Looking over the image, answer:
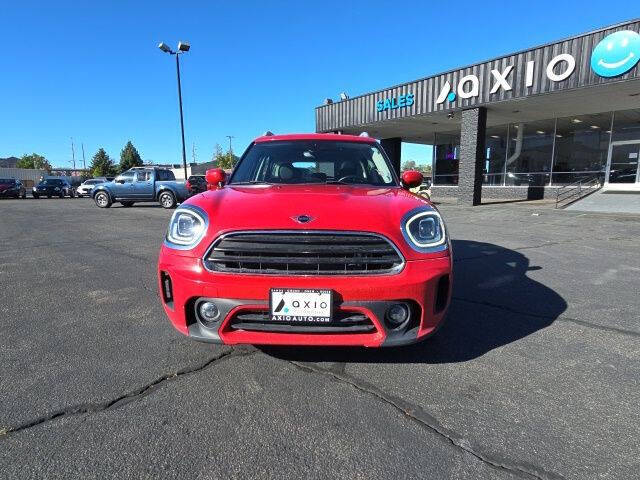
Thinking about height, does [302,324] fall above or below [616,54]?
below

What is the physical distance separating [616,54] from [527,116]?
21.5ft

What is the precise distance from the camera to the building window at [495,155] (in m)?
20.4

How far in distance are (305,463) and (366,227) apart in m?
1.30

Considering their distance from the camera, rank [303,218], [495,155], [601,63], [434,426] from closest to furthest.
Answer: [434,426]
[303,218]
[601,63]
[495,155]

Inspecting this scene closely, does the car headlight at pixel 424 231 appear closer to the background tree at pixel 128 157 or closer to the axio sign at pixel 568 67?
the axio sign at pixel 568 67

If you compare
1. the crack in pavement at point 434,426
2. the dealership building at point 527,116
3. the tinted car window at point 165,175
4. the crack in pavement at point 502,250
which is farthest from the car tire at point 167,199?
the crack in pavement at point 434,426

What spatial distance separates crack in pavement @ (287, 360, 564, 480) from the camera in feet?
5.74

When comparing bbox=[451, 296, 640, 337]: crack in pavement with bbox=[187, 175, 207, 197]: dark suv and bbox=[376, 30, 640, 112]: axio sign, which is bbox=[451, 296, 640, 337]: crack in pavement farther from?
bbox=[376, 30, 640, 112]: axio sign

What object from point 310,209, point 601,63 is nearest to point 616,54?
point 601,63

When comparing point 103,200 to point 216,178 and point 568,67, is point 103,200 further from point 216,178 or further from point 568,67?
point 568,67

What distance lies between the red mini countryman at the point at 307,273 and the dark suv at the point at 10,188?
34.0 m

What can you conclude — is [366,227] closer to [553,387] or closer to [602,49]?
[553,387]

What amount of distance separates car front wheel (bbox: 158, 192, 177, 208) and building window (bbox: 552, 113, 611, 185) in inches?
707

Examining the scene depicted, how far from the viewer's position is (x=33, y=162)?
364 ft
